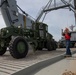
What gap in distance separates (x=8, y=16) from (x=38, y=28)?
14483 mm

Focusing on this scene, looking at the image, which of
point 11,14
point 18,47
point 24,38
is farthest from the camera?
point 11,14

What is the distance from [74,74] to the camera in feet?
21.0

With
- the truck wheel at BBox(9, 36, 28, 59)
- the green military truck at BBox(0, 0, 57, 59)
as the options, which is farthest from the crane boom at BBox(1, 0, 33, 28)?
the truck wheel at BBox(9, 36, 28, 59)

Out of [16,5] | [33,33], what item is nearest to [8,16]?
[16,5]

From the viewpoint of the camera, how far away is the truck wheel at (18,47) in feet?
34.7

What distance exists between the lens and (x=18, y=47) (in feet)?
36.0

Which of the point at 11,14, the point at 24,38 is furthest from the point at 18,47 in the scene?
the point at 11,14

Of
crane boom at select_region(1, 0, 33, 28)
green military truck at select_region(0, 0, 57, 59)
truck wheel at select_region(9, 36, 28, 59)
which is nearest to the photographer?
truck wheel at select_region(9, 36, 28, 59)

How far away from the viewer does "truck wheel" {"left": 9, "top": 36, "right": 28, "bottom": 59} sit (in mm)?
10586

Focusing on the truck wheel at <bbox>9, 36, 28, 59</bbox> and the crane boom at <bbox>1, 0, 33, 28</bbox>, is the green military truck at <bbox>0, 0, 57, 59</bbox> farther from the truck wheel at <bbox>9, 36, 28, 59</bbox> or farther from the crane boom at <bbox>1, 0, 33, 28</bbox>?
the crane boom at <bbox>1, 0, 33, 28</bbox>

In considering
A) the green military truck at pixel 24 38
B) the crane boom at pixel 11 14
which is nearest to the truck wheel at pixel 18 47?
the green military truck at pixel 24 38

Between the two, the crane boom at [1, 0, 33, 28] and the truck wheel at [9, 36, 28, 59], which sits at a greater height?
the crane boom at [1, 0, 33, 28]

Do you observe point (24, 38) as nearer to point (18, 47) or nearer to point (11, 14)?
point (18, 47)

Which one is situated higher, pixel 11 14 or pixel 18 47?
pixel 11 14
